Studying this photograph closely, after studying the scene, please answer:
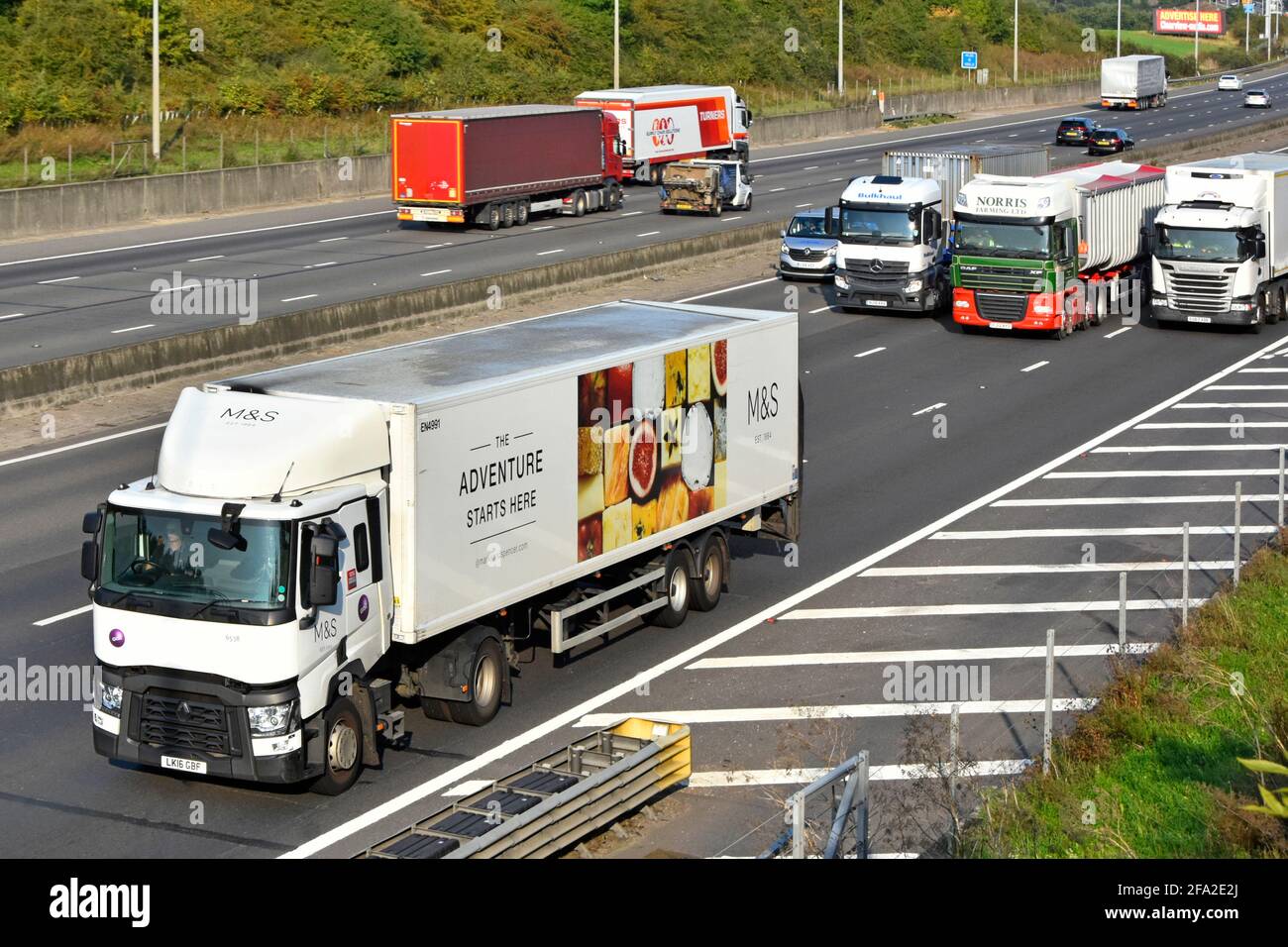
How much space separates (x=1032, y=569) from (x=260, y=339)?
16.6 m

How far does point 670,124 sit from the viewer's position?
70688 millimetres

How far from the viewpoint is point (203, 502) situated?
47.3 ft

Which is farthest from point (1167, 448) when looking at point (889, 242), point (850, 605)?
point (889, 242)

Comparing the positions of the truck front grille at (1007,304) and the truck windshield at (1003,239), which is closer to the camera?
the truck windshield at (1003,239)

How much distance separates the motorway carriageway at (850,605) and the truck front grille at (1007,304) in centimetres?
303

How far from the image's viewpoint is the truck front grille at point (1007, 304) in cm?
3981

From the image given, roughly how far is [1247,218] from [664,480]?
85.6 feet

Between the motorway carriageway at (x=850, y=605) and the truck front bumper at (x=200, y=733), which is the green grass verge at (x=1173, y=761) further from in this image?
the truck front bumper at (x=200, y=733)

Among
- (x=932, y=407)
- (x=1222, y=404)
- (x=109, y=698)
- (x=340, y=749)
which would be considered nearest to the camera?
(x=109, y=698)

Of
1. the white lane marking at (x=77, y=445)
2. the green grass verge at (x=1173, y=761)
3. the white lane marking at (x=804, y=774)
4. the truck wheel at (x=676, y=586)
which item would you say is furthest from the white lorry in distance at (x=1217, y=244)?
the white lane marking at (x=804, y=774)

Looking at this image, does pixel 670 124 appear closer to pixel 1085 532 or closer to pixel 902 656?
pixel 1085 532
